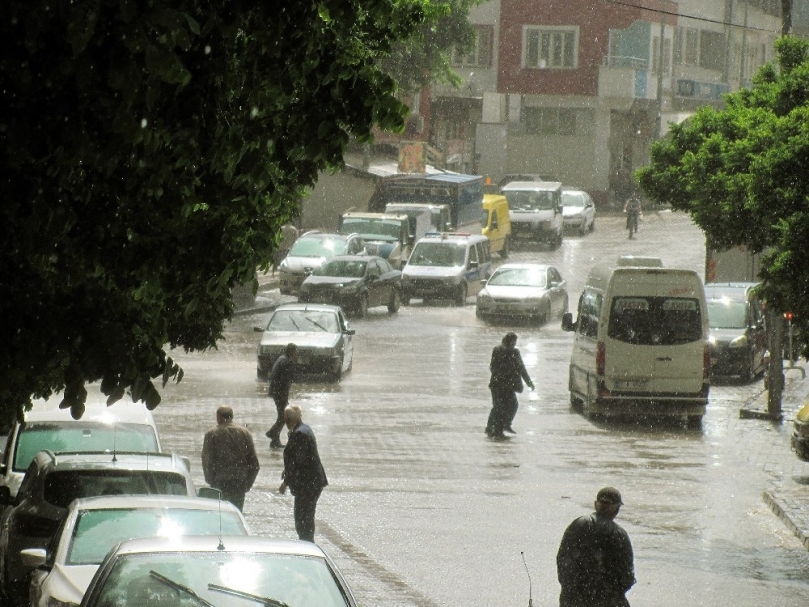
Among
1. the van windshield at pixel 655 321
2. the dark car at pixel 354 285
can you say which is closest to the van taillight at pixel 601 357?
the van windshield at pixel 655 321

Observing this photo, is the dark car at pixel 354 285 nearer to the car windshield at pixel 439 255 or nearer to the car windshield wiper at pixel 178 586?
the car windshield at pixel 439 255

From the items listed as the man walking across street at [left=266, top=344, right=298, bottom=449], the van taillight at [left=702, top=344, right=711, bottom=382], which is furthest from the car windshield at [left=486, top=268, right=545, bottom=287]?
the man walking across street at [left=266, top=344, right=298, bottom=449]

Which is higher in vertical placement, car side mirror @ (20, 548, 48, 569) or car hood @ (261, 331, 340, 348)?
car side mirror @ (20, 548, 48, 569)

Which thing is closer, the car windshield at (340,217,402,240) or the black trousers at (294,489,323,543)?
the black trousers at (294,489,323,543)

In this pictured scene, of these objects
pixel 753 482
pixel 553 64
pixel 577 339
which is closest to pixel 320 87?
pixel 753 482

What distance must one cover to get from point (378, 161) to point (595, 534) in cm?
5434

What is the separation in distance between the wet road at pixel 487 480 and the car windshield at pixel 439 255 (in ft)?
29.4

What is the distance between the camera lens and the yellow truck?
5078 cm

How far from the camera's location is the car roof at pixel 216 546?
7.42m

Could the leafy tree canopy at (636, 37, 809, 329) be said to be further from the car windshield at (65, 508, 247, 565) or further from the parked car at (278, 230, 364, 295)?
the parked car at (278, 230, 364, 295)

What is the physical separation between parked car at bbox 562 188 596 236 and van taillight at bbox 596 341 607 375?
33792 mm

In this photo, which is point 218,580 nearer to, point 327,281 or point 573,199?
point 327,281

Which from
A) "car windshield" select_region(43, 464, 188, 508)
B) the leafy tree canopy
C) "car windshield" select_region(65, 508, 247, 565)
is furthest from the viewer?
the leafy tree canopy

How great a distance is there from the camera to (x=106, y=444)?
14.3 metres
